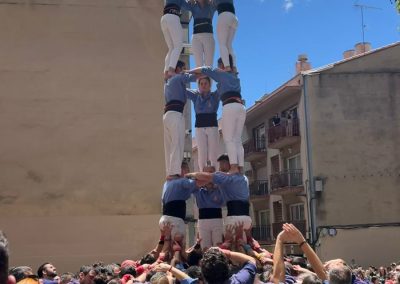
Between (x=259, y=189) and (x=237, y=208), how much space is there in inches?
949

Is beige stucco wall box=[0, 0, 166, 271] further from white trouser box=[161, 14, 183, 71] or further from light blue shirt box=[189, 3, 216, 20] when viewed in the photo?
white trouser box=[161, 14, 183, 71]

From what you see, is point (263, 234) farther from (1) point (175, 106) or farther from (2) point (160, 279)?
(2) point (160, 279)

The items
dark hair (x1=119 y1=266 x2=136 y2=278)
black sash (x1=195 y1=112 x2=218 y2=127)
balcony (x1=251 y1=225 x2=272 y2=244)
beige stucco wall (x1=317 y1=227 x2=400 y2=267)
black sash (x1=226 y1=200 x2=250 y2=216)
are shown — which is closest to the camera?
dark hair (x1=119 y1=266 x2=136 y2=278)

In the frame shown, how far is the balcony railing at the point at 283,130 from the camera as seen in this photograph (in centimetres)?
2894

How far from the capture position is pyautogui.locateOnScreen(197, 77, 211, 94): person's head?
10.5m

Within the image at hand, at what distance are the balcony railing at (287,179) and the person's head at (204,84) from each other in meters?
18.4

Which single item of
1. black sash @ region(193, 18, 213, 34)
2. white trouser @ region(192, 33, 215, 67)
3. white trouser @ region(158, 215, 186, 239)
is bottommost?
white trouser @ region(158, 215, 186, 239)

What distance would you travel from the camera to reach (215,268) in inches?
180

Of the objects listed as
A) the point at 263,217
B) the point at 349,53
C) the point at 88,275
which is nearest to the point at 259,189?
the point at 263,217

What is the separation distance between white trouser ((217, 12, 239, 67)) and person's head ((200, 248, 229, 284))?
6459mm

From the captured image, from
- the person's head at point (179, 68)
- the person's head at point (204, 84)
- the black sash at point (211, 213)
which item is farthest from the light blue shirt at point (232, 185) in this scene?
the person's head at point (179, 68)

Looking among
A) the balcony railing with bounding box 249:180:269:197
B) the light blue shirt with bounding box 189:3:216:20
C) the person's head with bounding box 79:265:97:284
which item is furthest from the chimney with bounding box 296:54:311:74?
the person's head with bounding box 79:265:97:284

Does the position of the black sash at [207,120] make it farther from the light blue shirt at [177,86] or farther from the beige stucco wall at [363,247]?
the beige stucco wall at [363,247]

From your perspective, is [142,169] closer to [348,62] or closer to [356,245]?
[356,245]
